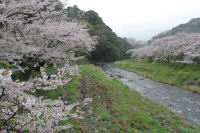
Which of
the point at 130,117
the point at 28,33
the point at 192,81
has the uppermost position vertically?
the point at 28,33

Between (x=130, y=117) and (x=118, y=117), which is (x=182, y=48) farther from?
(x=118, y=117)

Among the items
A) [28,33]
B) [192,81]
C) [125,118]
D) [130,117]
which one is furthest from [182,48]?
[28,33]

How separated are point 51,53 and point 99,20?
53.0 meters

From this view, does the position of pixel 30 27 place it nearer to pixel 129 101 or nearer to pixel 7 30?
pixel 7 30

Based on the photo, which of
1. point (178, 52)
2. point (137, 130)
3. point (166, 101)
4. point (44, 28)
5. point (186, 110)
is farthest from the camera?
point (178, 52)

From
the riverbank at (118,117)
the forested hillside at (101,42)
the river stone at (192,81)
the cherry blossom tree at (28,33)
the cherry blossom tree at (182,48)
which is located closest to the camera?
the cherry blossom tree at (28,33)

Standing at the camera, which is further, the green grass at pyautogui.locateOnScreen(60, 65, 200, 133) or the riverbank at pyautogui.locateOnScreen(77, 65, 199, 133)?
the riverbank at pyautogui.locateOnScreen(77, 65, 199, 133)

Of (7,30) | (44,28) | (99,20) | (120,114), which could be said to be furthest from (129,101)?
(99,20)

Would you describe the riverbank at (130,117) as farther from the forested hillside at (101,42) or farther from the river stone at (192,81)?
the forested hillside at (101,42)

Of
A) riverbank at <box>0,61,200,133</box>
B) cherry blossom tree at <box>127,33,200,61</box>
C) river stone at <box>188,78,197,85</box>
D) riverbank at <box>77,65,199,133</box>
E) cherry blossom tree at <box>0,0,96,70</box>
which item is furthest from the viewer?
cherry blossom tree at <box>127,33,200,61</box>

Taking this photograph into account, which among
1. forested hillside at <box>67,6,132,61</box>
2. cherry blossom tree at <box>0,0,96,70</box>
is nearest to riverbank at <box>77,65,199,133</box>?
cherry blossom tree at <box>0,0,96,70</box>

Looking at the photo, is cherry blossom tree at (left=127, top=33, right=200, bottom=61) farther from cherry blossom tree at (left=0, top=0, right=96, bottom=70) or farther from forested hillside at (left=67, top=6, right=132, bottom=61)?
cherry blossom tree at (left=0, top=0, right=96, bottom=70)

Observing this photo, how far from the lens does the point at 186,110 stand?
10883mm

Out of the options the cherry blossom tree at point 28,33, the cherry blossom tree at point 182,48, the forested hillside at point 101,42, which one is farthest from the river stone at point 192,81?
the forested hillside at point 101,42
